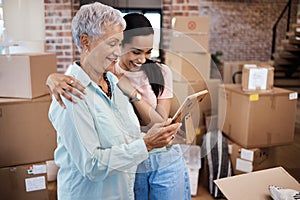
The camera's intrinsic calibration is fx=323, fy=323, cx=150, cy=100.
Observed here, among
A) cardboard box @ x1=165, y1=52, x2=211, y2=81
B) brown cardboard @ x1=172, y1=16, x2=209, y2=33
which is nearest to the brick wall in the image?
brown cardboard @ x1=172, y1=16, x2=209, y2=33

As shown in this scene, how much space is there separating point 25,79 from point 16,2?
0.58 metres

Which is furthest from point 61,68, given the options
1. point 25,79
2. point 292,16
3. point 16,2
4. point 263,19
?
point 292,16

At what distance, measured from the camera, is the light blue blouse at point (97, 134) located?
964mm

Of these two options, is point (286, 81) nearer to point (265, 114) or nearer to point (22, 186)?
point (265, 114)

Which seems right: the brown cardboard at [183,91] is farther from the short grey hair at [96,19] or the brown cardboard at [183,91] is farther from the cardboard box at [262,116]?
the cardboard box at [262,116]

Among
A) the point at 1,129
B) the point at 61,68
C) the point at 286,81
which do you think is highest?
the point at 61,68

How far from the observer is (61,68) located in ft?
9.50

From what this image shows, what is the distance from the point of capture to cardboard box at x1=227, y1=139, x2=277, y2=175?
261 centimetres

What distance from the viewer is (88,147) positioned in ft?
3.17

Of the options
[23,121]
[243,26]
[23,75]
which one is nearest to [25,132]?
[23,121]

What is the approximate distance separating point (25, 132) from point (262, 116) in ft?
5.69

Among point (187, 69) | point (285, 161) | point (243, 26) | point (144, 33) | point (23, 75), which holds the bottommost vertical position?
point (285, 161)

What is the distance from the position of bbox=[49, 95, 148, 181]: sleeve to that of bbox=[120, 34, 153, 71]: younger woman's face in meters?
0.18

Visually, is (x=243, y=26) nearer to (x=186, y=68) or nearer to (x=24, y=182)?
(x=24, y=182)
